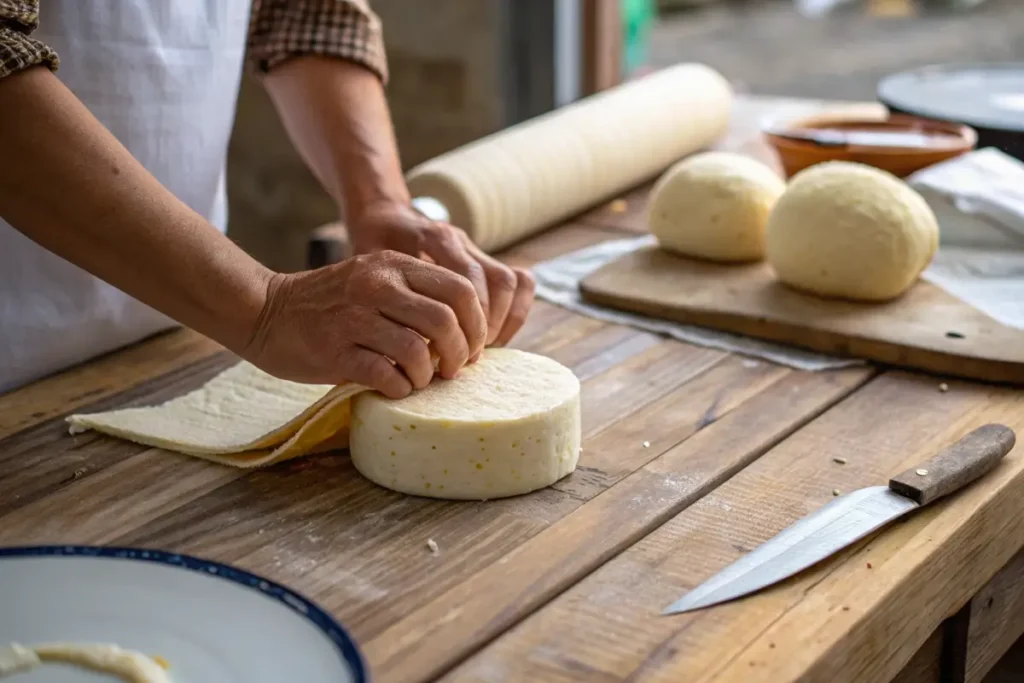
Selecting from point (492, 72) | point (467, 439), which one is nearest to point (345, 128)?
point (467, 439)

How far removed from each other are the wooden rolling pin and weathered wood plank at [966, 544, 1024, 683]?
0.86 meters

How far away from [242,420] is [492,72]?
201 centimetres

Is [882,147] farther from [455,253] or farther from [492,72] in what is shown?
[492,72]

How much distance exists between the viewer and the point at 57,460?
3.95ft

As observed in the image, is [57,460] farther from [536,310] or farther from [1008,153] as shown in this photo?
[1008,153]

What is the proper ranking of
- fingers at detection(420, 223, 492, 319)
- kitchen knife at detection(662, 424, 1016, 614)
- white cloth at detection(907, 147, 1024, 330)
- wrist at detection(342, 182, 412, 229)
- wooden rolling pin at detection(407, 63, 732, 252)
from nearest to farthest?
1. kitchen knife at detection(662, 424, 1016, 614)
2. fingers at detection(420, 223, 492, 319)
3. wrist at detection(342, 182, 412, 229)
4. white cloth at detection(907, 147, 1024, 330)
5. wooden rolling pin at detection(407, 63, 732, 252)

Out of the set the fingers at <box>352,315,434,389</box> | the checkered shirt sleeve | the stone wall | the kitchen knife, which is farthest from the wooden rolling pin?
the stone wall

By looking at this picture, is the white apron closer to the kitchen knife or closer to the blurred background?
the kitchen knife

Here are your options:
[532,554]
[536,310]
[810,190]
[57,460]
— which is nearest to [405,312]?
[532,554]

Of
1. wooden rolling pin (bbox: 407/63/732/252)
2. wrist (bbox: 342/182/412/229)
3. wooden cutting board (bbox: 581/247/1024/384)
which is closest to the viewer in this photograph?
wooden cutting board (bbox: 581/247/1024/384)

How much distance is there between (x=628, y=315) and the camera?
1.61m

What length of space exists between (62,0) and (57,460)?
1.65 ft

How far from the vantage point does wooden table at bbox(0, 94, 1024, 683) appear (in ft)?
2.97

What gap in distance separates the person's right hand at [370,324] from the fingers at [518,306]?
0.16 metres
